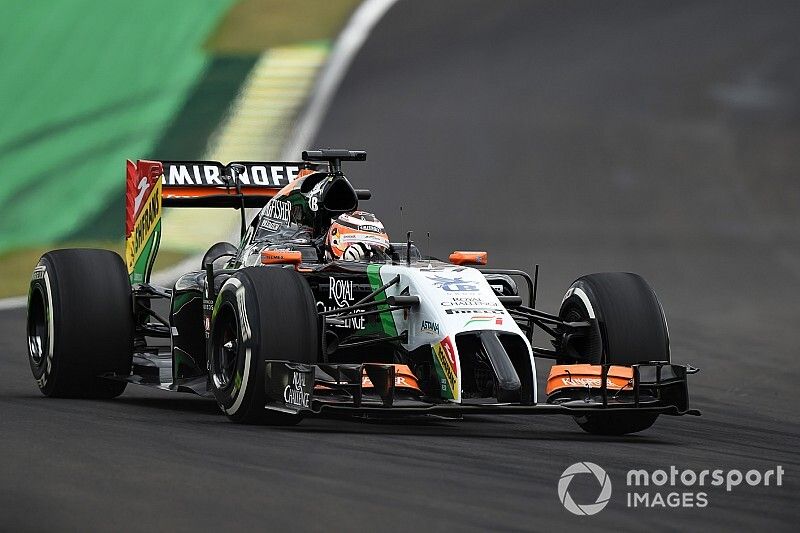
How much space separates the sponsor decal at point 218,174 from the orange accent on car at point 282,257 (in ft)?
8.24

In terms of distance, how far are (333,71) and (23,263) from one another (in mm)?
7140

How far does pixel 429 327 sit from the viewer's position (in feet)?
37.2

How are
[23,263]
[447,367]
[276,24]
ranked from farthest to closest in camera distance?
[276,24]
[23,263]
[447,367]

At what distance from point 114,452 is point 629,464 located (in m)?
3.12

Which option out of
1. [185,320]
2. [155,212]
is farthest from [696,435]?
[155,212]

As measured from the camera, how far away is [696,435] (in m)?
12.0

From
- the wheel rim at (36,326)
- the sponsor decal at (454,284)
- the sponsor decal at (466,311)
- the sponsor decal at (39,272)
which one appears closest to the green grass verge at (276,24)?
the wheel rim at (36,326)

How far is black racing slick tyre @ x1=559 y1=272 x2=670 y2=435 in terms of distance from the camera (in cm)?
1195

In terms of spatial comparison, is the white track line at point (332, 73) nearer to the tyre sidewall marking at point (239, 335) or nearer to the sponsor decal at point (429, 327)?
the tyre sidewall marking at point (239, 335)

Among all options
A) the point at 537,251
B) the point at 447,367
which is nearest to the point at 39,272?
the point at 447,367

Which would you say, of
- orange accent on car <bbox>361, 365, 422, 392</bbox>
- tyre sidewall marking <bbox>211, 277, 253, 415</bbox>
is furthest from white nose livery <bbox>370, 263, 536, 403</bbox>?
tyre sidewall marking <bbox>211, 277, 253, 415</bbox>

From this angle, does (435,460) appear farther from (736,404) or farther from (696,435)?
(736,404)

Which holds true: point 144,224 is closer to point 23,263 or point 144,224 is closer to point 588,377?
point 588,377

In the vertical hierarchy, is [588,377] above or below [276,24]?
below
